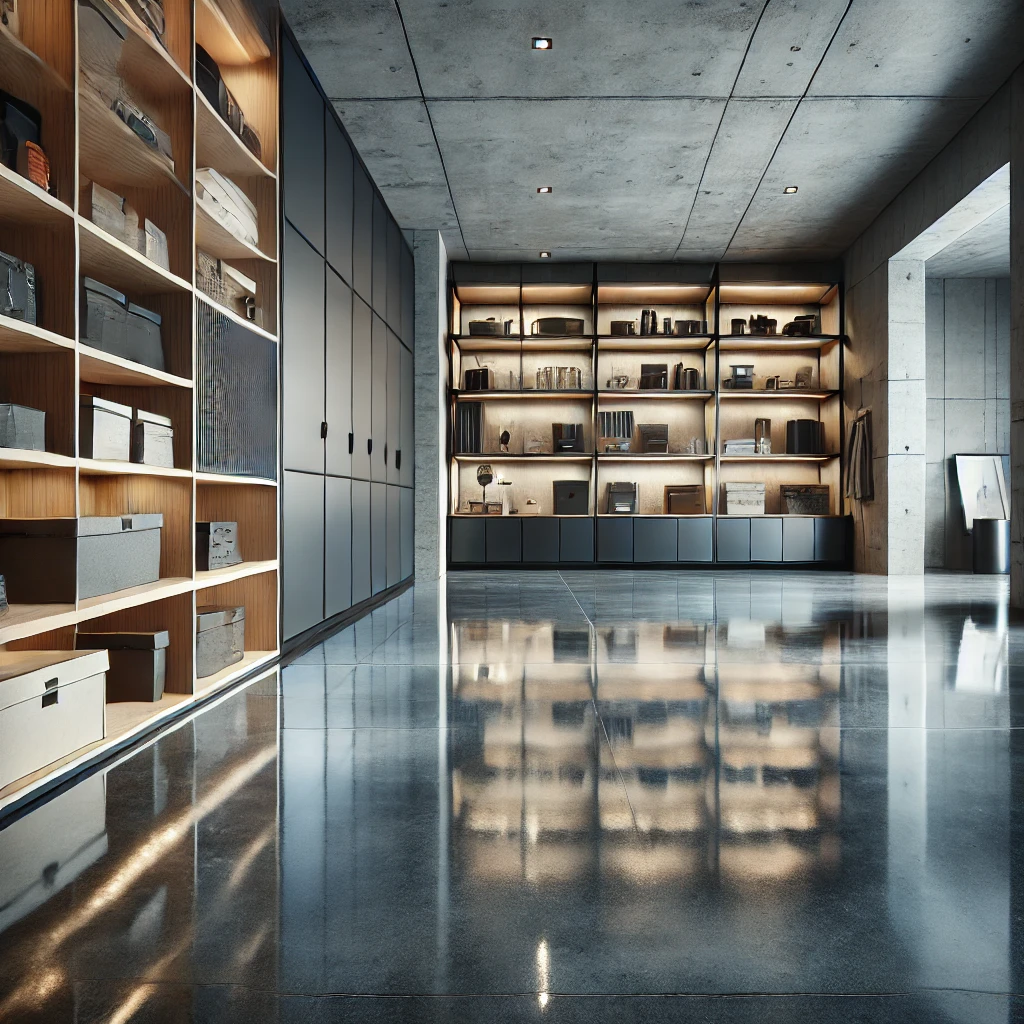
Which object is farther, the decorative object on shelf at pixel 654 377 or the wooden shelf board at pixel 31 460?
the decorative object on shelf at pixel 654 377

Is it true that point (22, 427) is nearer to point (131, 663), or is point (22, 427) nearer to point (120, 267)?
point (120, 267)

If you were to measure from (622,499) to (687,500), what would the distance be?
29.8 inches

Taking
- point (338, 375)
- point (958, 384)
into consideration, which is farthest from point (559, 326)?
point (338, 375)

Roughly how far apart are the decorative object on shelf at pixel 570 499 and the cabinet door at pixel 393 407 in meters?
2.98

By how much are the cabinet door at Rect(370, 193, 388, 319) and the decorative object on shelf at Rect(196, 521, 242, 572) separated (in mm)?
3225

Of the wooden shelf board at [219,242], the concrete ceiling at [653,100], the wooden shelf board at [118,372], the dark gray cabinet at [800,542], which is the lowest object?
the dark gray cabinet at [800,542]

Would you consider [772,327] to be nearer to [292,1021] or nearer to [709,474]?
[709,474]

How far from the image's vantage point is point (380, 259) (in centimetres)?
676

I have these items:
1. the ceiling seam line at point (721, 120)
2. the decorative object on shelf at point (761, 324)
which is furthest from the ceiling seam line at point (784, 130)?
the decorative object on shelf at point (761, 324)

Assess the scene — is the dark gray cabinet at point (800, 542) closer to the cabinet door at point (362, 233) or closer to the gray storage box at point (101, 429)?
the cabinet door at point (362, 233)

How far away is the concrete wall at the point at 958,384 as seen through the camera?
10258mm

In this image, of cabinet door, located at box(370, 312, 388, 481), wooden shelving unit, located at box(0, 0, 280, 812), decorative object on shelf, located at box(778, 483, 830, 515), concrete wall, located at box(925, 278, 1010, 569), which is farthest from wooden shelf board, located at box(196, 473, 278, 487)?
concrete wall, located at box(925, 278, 1010, 569)

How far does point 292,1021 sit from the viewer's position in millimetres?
1055

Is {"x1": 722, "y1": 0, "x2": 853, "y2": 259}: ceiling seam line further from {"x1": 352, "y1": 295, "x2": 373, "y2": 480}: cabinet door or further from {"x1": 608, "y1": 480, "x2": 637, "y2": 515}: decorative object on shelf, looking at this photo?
{"x1": 352, "y1": 295, "x2": 373, "y2": 480}: cabinet door
